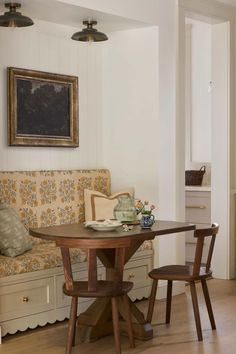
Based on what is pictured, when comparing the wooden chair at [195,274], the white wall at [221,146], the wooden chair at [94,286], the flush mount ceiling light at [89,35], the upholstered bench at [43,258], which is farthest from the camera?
the white wall at [221,146]

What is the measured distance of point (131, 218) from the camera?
454cm

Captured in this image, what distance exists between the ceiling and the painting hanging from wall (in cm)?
45

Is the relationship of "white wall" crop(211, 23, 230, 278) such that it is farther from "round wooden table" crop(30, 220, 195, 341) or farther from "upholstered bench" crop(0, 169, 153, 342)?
"round wooden table" crop(30, 220, 195, 341)

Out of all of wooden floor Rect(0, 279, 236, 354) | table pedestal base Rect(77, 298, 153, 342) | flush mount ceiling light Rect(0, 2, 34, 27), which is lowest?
wooden floor Rect(0, 279, 236, 354)

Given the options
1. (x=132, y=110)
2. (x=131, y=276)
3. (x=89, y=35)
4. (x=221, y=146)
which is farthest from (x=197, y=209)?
(x=89, y=35)

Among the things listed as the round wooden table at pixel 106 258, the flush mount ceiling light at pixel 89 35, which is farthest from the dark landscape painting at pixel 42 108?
the round wooden table at pixel 106 258

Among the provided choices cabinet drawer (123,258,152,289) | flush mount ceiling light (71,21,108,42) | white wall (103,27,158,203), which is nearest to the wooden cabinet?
white wall (103,27,158,203)

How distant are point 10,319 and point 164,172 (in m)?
1.92

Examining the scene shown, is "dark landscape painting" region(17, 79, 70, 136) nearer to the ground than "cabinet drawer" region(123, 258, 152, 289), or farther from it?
farther from it

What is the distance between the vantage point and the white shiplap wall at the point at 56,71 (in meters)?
5.16

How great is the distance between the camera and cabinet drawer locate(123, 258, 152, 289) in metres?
5.28

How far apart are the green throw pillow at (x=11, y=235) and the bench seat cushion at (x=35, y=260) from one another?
0.05 m

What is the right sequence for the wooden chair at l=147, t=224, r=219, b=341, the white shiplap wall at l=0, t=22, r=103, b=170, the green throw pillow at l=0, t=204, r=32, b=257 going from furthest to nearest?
the white shiplap wall at l=0, t=22, r=103, b=170 → the green throw pillow at l=0, t=204, r=32, b=257 → the wooden chair at l=147, t=224, r=219, b=341

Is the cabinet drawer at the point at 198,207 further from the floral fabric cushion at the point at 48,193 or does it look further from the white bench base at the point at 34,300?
the white bench base at the point at 34,300
